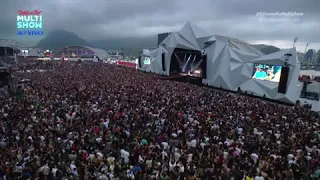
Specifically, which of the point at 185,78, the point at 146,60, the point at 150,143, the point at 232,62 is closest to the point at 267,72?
the point at 232,62

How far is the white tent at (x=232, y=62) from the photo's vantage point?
2355 centimetres

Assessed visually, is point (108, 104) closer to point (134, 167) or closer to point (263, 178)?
point (134, 167)

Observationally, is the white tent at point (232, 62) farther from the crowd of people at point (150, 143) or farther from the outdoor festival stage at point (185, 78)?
the crowd of people at point (150, 143)

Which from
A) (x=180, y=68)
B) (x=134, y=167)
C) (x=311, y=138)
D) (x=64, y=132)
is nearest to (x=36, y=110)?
(x=64, y=132)

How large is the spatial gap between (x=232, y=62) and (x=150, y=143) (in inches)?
914

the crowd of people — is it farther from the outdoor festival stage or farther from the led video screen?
the led video screen

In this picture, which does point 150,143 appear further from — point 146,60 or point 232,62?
point 146,60

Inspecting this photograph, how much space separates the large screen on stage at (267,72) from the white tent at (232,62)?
1.16 ft

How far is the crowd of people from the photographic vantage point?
728cm

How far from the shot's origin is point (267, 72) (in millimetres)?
25609

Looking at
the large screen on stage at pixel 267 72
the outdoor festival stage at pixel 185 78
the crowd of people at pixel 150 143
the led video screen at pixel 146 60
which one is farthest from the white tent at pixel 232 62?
the led video screen at pixel 146 60

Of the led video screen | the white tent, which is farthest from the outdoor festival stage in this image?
→ the led video screen

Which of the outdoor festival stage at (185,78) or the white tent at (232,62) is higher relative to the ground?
the white tent at (232,62)

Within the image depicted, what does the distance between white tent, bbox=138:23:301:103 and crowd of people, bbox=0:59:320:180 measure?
783 cm
